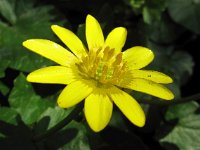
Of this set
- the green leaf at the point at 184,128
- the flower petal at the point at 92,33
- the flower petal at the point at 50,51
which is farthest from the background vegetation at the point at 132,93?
the flower petal at the point at 50,51

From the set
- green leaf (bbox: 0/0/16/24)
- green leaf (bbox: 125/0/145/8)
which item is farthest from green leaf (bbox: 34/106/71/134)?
green leaf (bbox: 125/0/145/8)

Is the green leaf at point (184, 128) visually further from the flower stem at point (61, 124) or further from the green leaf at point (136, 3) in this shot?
the flower stem at point (61, 124)

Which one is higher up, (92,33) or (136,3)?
(92,33)

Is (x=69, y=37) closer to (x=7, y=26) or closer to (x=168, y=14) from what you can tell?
(x=7, y=26)

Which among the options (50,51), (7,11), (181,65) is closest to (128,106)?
(50,51)

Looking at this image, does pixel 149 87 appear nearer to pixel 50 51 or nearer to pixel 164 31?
pixel 50 51

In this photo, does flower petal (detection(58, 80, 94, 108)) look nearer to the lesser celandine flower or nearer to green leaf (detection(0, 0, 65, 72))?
the lesser celandine flower
